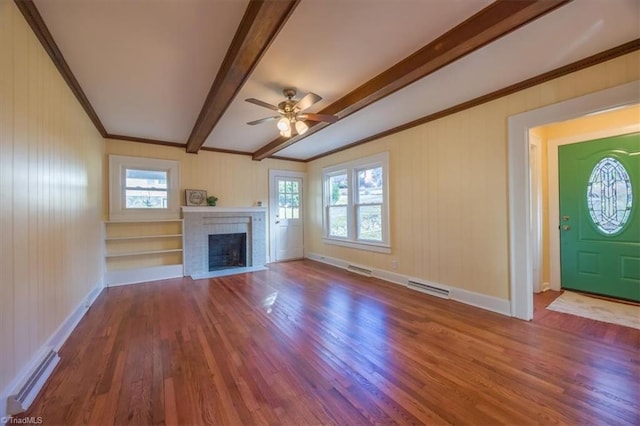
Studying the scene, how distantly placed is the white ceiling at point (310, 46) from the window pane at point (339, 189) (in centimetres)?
220

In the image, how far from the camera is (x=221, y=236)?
5.38m

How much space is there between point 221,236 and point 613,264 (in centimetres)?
611

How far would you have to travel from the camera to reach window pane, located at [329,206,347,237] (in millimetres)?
5410

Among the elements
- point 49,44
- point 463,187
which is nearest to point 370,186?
point 463,187

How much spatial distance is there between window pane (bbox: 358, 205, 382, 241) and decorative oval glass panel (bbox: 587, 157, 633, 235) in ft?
9.17

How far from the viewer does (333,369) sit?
1.94 m

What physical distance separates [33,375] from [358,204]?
4.37 m

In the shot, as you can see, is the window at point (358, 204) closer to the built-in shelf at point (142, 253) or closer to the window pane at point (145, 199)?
the built-in shelf at point (142, 253)

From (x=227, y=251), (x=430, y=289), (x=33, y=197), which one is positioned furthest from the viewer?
(x=227, y=251)

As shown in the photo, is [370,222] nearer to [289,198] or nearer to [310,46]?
[289,198]

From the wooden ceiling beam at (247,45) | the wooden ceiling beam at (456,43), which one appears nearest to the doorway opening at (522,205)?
the wooden ceiling beam at (456,43)

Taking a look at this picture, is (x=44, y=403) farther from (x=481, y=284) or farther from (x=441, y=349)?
(x=481, y=284)

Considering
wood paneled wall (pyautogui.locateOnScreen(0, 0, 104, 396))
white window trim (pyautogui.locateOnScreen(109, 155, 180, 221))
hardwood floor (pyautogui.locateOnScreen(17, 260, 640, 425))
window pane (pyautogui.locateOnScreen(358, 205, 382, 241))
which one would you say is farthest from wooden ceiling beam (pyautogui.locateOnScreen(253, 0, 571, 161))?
white window trim (pyautogui.locateOnScreen(109, 155, 180, 221))

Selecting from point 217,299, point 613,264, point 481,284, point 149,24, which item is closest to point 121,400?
point 217,299
